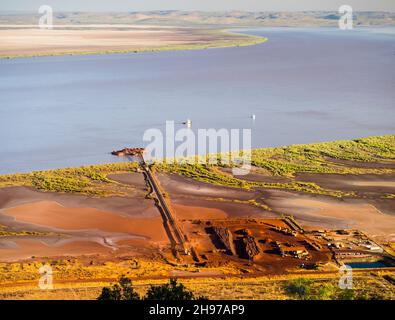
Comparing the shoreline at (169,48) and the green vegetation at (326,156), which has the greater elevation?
the shoreline at (169,48)

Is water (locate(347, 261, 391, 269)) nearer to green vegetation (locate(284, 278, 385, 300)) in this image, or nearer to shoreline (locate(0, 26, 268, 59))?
green vegetation (locate(284, 278, 385, 300))

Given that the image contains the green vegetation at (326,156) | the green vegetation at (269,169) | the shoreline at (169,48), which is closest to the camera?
the green vegetation at (269,169)

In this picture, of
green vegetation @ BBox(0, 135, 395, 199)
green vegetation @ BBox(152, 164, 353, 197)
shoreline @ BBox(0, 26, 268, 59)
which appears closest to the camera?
green vegetation @ BBox(152, 164, 353, 197)

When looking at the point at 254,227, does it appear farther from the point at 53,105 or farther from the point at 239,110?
the point at 53,105

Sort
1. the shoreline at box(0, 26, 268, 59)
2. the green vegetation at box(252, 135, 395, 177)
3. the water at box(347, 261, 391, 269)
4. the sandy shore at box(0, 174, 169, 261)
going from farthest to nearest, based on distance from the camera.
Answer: the shoreline at box(0, 26, 268, 59) < the green vegetation at box(252, 135, 395, 177) < the sandy shore at box(0, 174, 169, 261) < the water at box(347, 261, 391, 269)

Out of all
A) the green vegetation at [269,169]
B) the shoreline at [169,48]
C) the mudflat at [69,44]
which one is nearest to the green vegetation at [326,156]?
the green vegetation at [269,169]

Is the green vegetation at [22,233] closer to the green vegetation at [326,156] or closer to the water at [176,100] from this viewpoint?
the water at [176,100]

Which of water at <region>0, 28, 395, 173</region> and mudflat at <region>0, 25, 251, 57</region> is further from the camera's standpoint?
mudflat at <region>0, 25, 251, 57</region>

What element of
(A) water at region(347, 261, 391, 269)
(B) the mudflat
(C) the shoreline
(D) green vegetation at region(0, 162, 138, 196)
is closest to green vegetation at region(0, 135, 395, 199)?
(D) green vegetation at region(0, 162, 138, 196)

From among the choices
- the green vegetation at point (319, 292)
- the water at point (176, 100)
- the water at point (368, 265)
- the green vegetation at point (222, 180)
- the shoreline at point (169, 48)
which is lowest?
the water at point (368, 265)
